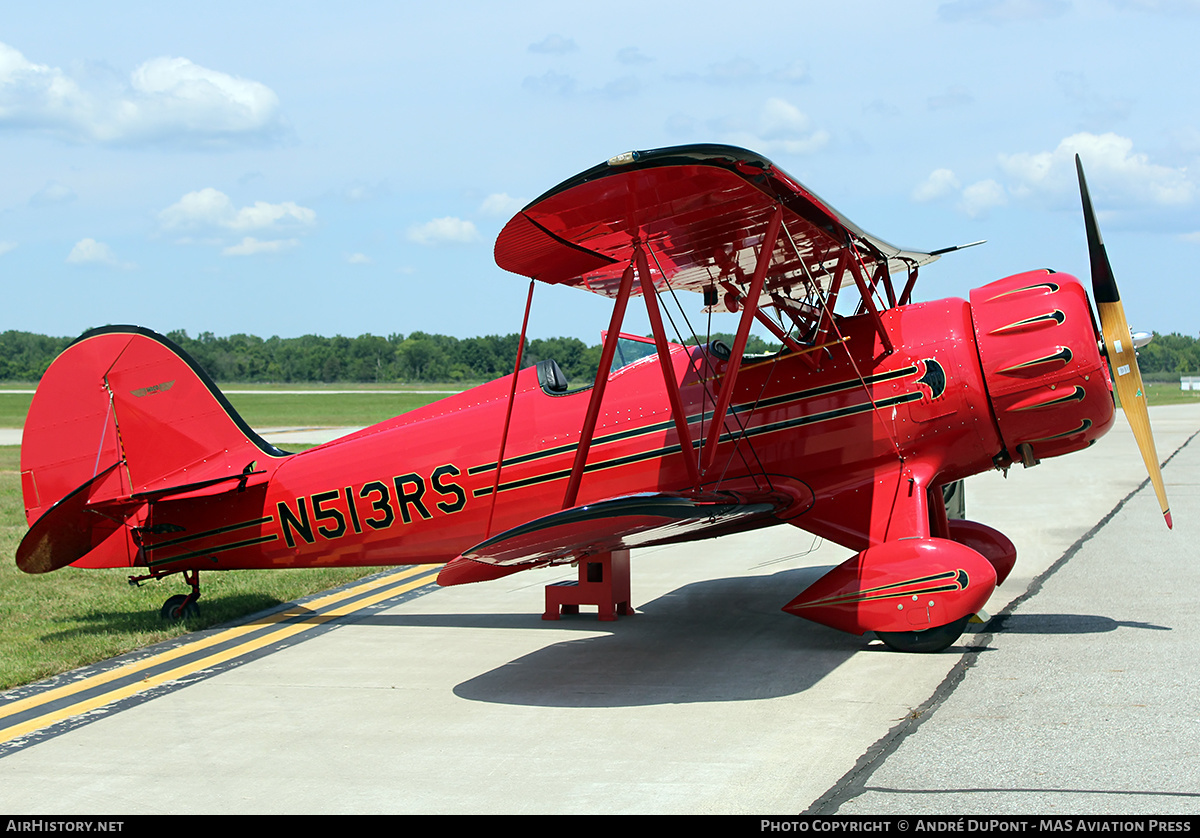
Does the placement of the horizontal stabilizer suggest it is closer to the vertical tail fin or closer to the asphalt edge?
the vertical tail fin

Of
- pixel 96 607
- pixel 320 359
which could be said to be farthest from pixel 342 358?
pixel 96 607

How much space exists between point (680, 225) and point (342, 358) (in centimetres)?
12420

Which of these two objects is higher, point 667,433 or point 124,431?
point 124,431

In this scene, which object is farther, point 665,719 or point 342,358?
point 342,358

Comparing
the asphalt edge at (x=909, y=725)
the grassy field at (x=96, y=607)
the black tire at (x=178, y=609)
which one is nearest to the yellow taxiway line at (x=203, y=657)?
the grassy field at (x=96, y=607)

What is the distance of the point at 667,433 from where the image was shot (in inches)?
307

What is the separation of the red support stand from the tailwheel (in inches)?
88.8

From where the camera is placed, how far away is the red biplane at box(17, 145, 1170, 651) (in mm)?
6566

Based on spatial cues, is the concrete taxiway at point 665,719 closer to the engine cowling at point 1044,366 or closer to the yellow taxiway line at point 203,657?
the yellow taxiway line at point 203,657

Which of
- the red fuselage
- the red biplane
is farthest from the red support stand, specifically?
the red fuselage

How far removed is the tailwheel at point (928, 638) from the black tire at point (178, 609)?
214 inches

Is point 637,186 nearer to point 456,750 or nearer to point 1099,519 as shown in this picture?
point 456,750

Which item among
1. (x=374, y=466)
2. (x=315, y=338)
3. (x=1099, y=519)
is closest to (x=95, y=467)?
(x=374, y=466)

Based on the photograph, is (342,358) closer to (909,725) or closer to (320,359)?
(320,359)
